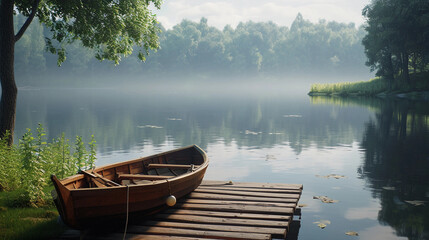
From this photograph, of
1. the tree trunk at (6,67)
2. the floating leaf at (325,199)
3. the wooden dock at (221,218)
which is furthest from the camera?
the tree trunk at (6,67)

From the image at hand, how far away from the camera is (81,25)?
1389cm

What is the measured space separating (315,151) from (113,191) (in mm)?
13420

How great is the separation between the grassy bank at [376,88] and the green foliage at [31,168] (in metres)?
49.9

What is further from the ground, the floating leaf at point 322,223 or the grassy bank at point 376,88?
the grassy bank at point 376,88

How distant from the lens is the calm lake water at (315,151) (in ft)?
32.4

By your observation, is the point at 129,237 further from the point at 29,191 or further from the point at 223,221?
the point at 29,191

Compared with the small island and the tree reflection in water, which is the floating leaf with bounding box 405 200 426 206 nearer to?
the tree reflection in water

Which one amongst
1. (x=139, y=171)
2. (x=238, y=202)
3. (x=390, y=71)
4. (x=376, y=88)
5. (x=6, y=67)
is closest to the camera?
(x=238, y=202)

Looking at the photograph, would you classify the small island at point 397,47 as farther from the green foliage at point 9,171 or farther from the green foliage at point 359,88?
the green foliage at point 9,171

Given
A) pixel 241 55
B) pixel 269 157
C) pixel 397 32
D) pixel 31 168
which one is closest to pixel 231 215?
pixel 31 168

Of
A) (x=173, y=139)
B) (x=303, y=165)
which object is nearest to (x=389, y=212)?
(x=303, y=165)

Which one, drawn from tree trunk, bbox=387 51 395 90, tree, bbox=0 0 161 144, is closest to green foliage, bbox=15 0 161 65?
tree, bbox=0 0 161 144

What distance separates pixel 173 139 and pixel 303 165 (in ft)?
29.5

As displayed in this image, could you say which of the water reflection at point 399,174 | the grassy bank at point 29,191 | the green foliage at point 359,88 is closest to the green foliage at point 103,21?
the grassy bank at point 29,191
